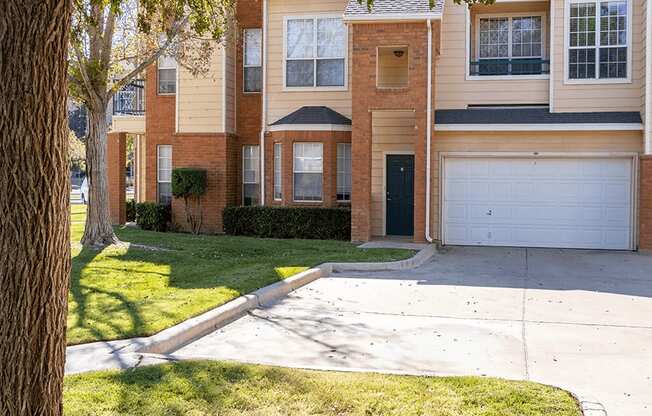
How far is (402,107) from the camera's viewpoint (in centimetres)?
1853

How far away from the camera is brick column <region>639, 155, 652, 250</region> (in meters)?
18.0

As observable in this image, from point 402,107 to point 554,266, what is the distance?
18.5 ft

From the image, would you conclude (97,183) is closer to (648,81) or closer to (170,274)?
(170,274)

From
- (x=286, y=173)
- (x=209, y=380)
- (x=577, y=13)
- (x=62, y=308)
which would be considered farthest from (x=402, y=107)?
(x=62, y=308)

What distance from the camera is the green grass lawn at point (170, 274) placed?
8586 millimetres

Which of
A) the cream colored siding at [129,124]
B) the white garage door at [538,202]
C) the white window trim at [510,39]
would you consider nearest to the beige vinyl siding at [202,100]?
the cream colored siding at [129,124]

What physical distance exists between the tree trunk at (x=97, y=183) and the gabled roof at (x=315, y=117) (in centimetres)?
564

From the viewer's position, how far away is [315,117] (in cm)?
2014

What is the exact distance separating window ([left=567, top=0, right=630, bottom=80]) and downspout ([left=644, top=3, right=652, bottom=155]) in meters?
0.90

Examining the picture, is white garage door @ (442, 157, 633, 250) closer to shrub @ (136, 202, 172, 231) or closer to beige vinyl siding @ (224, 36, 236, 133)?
beige vinyl siding @ (224, 36, 236, 133)

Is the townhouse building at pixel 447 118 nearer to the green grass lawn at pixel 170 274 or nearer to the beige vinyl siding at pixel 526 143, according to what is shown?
the beige vinyl siding at pixel 526 143

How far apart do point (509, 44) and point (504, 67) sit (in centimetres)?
75

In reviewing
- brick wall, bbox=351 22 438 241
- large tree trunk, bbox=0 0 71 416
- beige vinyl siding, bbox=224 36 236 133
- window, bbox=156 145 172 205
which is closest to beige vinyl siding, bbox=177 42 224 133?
beige vinyl siding, bbox=224 36 236 133

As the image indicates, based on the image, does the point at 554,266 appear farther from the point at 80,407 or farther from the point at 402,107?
the point at 80,407
